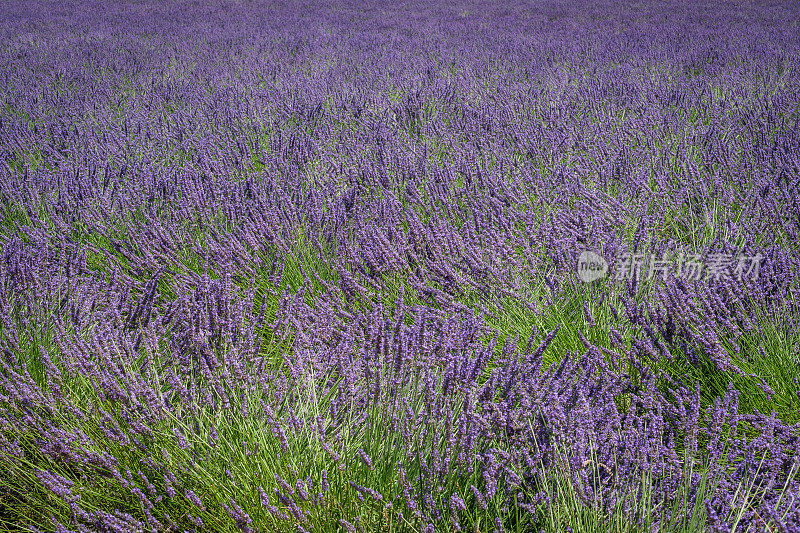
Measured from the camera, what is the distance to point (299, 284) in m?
2.17

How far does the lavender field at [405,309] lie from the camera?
1.17 meters

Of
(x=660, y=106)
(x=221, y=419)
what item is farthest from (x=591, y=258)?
(x=660, y=106)

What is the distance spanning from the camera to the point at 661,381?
5.06 ft

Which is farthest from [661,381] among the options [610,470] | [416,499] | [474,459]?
[416,499]

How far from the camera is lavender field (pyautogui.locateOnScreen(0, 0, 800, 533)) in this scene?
117 cm

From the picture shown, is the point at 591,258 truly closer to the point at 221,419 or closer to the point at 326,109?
the point at 221,419

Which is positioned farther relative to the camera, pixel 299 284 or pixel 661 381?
pixel 299 284

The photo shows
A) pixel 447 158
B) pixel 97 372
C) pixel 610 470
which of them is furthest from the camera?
pixel 447 158

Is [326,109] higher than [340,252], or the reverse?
[326,109]

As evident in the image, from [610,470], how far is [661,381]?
1.64 ft

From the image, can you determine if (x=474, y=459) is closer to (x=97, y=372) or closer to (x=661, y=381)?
Result: (x=661, y=381)

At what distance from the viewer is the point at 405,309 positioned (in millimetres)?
1894

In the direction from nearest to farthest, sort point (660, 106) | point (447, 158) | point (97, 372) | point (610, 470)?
point (610, 470)
point (97, 372)
point (447, 158)
point (660, 106)

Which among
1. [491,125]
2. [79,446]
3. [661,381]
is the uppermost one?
[491,125]
